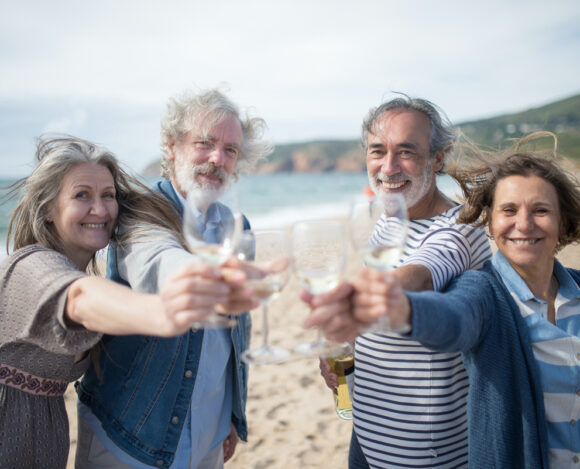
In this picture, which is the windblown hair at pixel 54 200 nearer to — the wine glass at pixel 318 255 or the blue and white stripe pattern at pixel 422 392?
the wine glass at pixel 318 255

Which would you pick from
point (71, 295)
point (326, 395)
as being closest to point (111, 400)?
point (71, 295)

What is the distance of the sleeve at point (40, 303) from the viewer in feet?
5.46

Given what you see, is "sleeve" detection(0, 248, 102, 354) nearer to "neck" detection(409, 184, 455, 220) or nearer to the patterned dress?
the patterned dress

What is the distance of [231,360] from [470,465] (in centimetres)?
137

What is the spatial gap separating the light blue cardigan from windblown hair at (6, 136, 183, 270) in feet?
4.54

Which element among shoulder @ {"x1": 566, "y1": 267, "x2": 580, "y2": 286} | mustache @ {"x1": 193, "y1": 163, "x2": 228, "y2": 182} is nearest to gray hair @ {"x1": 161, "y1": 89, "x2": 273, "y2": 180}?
mustache @ {"x1": 193, "y1": 163, "x2": 228, "y2": 182}

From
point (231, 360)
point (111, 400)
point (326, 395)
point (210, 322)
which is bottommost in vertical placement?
point (326, 395)

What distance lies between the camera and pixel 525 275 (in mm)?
2111

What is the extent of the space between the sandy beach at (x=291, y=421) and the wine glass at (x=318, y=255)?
2.30 meters

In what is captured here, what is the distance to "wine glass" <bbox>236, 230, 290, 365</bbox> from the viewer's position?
1372mm

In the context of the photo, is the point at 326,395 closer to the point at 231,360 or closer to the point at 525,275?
the point at 231,360

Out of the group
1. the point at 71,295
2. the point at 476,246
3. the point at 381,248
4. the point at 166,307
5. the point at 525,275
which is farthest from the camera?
the point at 476,246

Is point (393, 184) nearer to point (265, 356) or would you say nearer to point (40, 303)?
point (265, 356)

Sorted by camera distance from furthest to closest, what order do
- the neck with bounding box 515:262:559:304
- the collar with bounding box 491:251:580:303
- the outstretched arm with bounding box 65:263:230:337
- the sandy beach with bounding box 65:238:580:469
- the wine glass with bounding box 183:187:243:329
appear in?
the sandy beach with bounding box 65:238:580:469 → the neck with bounding box 515:262:559:304 → the collar with bounding box 491:251:580:303 → the wine glass with bounding box 183:187:243:329 → the outstretched arm with bounding box 65:263:230:337
